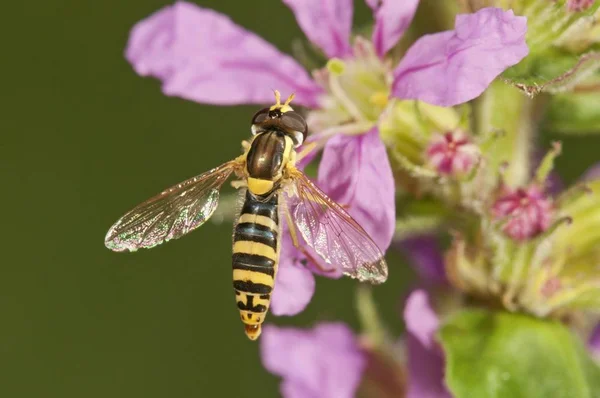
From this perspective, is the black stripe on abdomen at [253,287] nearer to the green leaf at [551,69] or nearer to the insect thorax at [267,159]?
the insect thorax at [267,159]

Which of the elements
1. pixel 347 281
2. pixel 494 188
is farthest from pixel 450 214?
pixel 347 281

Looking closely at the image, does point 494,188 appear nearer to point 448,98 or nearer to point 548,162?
point 548,162

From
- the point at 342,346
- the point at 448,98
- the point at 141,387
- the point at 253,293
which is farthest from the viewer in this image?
the point at 141,387

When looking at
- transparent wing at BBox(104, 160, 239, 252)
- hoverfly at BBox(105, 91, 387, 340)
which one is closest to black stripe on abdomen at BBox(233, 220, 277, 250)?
hoverfly at BBox(105, 91, 387, 340)

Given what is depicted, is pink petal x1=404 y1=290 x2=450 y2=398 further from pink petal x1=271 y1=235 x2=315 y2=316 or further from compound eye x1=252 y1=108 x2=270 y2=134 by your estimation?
compound eye x1=252 y1=108 x2=270 y2=134

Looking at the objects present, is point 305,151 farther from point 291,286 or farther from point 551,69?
point 551,69
